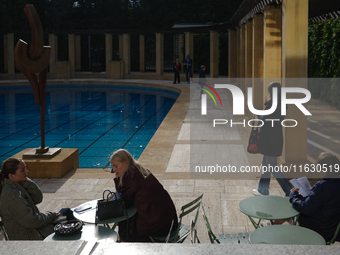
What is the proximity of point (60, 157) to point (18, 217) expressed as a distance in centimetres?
395

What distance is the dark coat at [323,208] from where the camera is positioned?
414 cm

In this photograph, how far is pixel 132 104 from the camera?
21391 millimetres

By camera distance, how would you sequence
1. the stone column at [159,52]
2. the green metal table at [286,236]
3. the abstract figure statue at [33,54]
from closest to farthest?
the green metal table at [286,236] → the abstract figure statue at [33,54] → the stone column at [159,52]

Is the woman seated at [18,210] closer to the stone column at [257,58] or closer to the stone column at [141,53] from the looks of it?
the stone column at [257,58]

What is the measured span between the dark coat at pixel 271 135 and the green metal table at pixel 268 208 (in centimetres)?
159

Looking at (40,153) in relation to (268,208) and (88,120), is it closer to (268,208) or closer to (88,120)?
(268,208)

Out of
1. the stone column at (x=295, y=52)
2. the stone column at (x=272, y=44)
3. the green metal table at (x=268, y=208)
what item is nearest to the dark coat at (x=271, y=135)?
the green metal table at (x=268, y=208)

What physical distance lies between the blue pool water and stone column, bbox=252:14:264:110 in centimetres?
364

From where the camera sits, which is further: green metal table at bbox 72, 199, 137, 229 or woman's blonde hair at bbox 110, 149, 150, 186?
woman's blonde hair at bbox 110, 149, 150, 186

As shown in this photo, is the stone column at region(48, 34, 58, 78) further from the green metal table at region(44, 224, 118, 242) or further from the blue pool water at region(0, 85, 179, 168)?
the green metal table at region(44, 224, 118, 242)

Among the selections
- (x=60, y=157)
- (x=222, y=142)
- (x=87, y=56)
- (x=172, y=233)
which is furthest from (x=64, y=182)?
(x=87, y=56)

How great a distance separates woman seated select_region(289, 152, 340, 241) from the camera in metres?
4.14

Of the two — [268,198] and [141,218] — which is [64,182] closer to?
[141,218]

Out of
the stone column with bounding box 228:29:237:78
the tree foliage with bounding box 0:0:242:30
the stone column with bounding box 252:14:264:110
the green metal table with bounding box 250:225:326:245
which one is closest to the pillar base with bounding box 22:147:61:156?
the green metal table with bounding box 250:225:326:245
